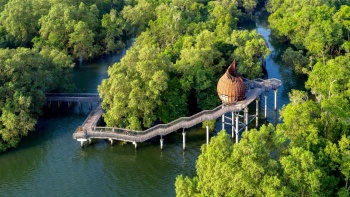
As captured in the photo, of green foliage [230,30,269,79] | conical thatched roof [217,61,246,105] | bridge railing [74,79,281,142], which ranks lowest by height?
bridge railing [74,79,281,142]

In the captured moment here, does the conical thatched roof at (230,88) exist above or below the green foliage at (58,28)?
below

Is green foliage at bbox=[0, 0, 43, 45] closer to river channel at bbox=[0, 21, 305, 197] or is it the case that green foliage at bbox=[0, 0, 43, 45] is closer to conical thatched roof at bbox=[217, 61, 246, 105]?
river channel at bbox=[0, 21, 305, 197]

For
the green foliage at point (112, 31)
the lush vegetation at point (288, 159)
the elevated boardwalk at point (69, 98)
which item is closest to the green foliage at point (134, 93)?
the elevated boardwalk at point (69, 98)

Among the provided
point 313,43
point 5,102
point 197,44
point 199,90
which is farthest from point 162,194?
point 313,43

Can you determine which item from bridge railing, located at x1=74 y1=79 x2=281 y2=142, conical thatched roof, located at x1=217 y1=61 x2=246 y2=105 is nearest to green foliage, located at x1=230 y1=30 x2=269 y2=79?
conical thatched roof, located at x1=217 y1=61 x2=246 y2=105

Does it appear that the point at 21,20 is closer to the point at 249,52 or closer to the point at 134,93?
the point at 134,93

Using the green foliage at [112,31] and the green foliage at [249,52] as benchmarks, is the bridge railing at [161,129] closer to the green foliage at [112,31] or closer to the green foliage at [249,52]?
the green foliage at [249,52]
